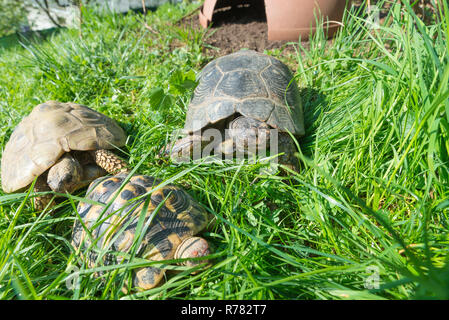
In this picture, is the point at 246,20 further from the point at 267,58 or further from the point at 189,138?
the point at 189,138

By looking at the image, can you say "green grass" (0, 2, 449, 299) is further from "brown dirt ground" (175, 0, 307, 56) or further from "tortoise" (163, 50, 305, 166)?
"brown dirt ground" (175, 0, 307, 56)

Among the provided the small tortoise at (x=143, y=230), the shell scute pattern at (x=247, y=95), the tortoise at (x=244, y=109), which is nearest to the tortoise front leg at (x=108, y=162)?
the tortoise at (x=244, y=109)

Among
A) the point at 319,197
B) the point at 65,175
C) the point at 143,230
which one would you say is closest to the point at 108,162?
the point at 65,175

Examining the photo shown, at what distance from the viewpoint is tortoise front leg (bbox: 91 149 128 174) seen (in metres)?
2.44

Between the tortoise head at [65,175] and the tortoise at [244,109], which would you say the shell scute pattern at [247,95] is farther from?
the tortoise head at [65,175]

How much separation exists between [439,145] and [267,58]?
1716 millimetres

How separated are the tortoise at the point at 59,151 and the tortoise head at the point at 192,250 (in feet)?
3.85

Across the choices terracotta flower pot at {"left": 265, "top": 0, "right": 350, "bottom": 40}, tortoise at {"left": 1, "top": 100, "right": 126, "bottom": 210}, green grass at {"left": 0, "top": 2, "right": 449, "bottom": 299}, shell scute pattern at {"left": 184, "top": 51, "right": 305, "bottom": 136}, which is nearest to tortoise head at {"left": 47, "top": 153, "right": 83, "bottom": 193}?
tortoise at {"left": 1, "top": 100, "right": 126, "bottom": 210}

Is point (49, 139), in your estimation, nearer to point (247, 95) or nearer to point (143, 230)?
point (143, 230)

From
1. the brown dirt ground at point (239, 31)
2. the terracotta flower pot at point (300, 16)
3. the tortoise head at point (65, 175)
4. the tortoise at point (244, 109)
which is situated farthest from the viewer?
the brown dirt ground at point (239, 31)

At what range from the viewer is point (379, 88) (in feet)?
7.04

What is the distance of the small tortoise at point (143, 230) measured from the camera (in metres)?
1.53
